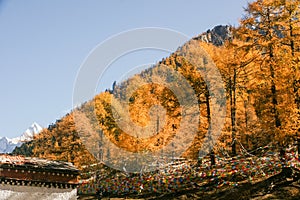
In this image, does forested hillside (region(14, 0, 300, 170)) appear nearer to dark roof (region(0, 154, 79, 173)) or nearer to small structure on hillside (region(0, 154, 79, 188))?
small structure on hillside (region(0, 154, 79, 188))

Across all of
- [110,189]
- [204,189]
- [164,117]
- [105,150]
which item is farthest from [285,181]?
[105,150]

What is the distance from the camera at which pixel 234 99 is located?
24.1m

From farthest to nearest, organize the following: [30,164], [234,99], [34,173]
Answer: [234,99], [30,164], [34,173]

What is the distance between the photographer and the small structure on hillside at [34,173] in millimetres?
13836

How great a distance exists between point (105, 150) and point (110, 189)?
7.15m

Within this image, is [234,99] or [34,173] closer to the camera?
[34,173]

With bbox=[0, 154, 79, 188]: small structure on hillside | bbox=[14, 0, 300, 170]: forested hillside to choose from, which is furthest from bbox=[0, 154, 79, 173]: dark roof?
bbox=[14, 0, 300, 170]: forested hillside

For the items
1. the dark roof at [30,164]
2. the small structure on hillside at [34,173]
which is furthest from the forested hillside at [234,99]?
the dark roof at [30,164]

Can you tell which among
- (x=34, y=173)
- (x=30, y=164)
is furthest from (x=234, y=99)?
(x=34, y=173)

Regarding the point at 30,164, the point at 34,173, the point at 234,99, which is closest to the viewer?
the point at 34,173

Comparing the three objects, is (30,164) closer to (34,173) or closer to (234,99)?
(34,173)

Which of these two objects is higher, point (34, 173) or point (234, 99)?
point (234, 99)

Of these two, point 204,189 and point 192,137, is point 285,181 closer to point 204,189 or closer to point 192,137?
point 204,189

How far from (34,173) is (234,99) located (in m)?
14.4
